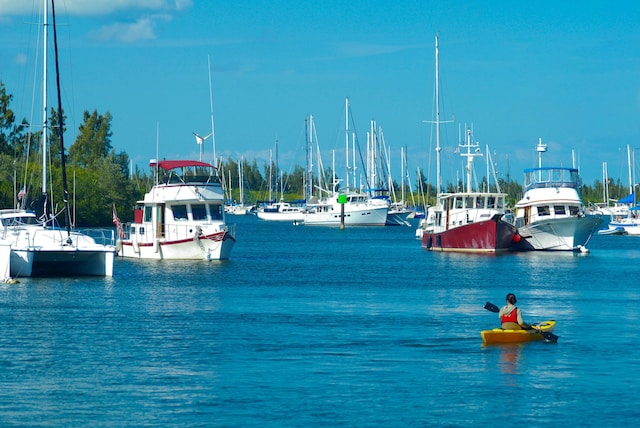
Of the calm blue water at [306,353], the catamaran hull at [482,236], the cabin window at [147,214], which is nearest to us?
the calm blue water at [306,353]

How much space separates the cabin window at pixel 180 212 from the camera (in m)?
62.6

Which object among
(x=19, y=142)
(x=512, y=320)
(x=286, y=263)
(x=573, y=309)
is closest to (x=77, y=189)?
(x=19, y=142)

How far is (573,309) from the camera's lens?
4453 centimetres

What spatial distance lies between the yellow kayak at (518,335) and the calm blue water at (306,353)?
30cm

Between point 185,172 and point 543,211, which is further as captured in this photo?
point 543,211

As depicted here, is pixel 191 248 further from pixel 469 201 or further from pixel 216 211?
pixel 469 201

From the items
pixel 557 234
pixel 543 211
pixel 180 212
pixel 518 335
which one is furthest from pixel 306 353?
pixel 557 234

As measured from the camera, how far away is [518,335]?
34000 mm

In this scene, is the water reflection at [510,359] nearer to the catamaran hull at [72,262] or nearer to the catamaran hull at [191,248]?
the catamaran hull at [72,262]

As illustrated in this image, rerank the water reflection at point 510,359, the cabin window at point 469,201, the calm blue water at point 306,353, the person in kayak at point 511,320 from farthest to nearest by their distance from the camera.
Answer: the cabin window at point 469,201
the person in kayak at point 511,320
the water reflection at point 510,359
the calm blue water at point 306,353

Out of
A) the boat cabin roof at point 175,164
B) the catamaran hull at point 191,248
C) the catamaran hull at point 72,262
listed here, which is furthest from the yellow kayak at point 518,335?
the boat cabin roof at point 175,164

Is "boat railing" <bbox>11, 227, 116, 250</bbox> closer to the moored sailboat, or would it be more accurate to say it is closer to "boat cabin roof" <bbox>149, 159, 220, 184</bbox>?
"boat cabin roof" <bbox>149, 159, 220, 184</bbox>

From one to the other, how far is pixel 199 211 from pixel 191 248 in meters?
1.98

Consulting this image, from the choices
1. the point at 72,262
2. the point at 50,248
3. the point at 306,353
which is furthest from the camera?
the point at 72,262
